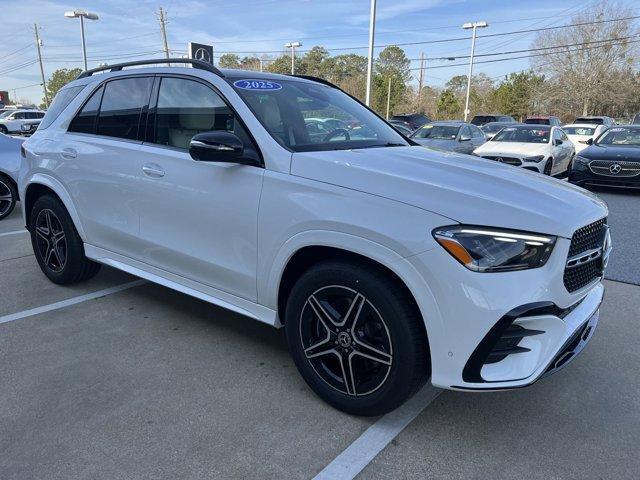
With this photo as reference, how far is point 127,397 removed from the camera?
2.88 meters

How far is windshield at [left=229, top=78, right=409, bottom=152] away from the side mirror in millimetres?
246

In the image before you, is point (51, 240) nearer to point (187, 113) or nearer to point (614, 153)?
point (187, 113)

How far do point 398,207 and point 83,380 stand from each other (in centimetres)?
215

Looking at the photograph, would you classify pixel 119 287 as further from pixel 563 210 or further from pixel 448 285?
pixel 563 210

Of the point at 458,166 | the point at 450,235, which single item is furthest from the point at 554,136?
the point at 450,235

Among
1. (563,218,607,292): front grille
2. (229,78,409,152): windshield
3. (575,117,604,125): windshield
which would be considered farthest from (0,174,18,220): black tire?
(575,117,604,125): windshield

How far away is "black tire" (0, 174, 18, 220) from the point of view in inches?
301

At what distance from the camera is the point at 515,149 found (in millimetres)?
12000

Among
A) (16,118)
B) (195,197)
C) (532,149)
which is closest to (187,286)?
(195,197)

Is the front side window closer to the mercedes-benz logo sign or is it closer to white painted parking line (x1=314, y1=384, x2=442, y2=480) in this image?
white painted parking line (x1=314, y1=384, x2=442, y2=480)

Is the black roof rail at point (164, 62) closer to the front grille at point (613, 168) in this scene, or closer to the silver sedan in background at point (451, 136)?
the front grille at point (613, 168)

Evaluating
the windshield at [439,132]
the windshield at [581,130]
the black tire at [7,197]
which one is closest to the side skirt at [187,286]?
A: the black tire at [7,197]

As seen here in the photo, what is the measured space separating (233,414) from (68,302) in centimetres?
228

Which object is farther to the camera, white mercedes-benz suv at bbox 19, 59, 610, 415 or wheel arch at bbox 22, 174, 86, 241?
wheel arch at bbox 22, 174, 86, 241
